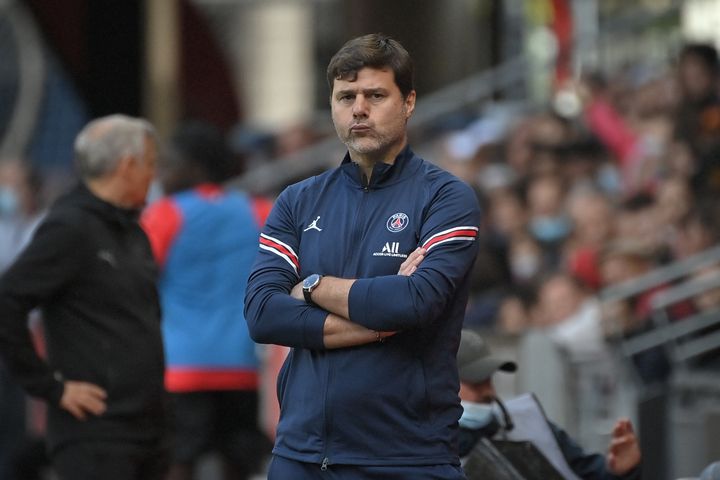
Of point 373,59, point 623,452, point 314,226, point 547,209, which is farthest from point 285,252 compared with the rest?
point 547,209

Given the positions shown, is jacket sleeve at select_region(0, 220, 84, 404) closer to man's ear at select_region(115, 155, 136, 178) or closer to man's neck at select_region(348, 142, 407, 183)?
man's ear at select_region(115, 155, 136, 178)

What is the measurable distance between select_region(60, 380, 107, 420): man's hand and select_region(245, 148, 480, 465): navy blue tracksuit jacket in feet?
5.13

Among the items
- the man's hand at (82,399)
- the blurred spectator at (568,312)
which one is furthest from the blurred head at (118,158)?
the blurred spectator at (568,312)

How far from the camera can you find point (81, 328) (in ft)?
20.5

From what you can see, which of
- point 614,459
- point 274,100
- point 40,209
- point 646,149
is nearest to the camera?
point 614,459

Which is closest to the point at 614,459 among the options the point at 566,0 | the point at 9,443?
the point at 9,443

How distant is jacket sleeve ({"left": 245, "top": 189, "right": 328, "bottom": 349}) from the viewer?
4.60 m

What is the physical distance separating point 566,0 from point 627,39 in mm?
1820

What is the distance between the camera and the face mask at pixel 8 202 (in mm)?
15445

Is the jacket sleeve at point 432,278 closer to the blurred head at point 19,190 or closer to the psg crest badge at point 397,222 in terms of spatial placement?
the psg crest badge at point 397,222

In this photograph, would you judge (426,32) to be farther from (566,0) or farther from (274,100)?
(274,100)

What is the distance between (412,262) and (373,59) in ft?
1.89

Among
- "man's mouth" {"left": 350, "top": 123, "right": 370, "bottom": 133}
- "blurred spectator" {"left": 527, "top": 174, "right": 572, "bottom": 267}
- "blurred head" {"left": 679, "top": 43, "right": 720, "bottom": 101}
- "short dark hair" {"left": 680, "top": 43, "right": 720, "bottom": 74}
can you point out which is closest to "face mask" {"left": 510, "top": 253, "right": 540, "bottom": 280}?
"blurred spectator" {"left": 527, "top": 174, "right": 572, "bottom": 267}

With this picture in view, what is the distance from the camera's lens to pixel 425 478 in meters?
4.48
